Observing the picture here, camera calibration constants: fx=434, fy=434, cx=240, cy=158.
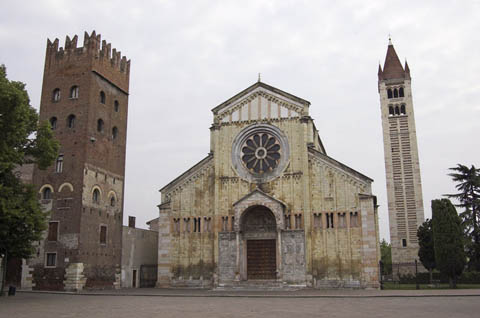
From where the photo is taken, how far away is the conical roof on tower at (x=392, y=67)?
60.1 metres

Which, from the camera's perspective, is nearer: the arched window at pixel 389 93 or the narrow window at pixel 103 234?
the narrow window at pixel 103 234

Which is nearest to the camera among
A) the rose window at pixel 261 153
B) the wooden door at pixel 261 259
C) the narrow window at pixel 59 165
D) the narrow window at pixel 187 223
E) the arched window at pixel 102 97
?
the wooden door at pixel 261 259

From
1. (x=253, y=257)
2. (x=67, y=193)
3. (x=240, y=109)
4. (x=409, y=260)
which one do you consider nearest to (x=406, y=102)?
(x=409, y=260)

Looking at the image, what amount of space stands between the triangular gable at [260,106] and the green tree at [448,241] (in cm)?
1329

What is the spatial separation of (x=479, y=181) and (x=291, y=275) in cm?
2149

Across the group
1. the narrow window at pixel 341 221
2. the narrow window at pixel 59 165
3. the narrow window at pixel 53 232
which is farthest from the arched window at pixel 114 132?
the narrow window at pixel 341 221

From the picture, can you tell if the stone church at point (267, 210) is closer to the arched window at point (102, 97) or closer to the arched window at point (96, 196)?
the arched window at point (96, 196)

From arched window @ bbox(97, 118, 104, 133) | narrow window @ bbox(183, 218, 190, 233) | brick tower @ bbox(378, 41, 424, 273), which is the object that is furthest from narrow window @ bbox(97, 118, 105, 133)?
brick tower @ bbox(378, 41, 424, 273)

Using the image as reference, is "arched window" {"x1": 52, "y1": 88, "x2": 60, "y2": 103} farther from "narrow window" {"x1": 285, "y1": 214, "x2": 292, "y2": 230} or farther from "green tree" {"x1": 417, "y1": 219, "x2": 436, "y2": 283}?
"green tree" {"x1": 417, "y1": 219, "x2": 436, "y2": 283}

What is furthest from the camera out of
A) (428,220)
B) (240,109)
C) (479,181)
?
(428,220)

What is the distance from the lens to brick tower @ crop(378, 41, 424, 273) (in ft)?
172

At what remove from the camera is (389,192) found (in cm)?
5438

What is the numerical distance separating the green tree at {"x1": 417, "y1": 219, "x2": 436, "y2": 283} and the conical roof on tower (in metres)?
21.4

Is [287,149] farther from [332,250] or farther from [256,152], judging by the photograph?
[332,250]
